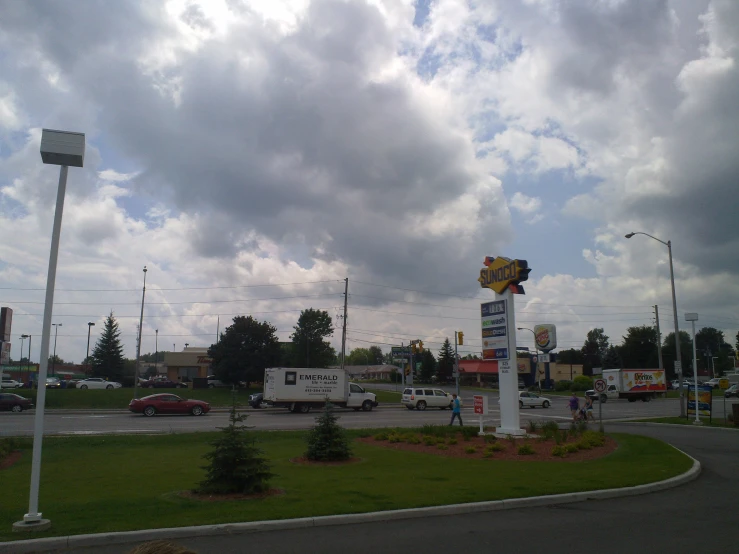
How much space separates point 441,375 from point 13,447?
288 feet

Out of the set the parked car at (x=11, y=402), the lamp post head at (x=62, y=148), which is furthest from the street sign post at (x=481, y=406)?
the parked car at (x=11, y=402)

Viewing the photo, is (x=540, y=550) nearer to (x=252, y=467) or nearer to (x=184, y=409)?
(x=252, y=467)

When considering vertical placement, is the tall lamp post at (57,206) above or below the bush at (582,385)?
above

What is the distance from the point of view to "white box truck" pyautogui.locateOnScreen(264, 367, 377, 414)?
4141 cm

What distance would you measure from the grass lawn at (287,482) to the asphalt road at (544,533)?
0.78m

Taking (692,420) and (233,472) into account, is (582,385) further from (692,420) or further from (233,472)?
(233,472)

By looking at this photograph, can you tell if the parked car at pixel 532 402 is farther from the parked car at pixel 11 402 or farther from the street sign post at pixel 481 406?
the parked car at pixel 11 402

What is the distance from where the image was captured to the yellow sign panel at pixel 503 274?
75.8 ft

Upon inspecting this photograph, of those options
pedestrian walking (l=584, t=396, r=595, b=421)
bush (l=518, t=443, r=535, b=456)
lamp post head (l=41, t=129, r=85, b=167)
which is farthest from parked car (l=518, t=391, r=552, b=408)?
lamp post head (l=41, t=129, r=85, b=167)

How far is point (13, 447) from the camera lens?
18.4 meters

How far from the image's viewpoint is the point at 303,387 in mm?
41812

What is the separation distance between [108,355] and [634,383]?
66976 mm

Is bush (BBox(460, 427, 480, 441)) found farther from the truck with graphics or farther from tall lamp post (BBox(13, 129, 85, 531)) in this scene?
the truck with graphics

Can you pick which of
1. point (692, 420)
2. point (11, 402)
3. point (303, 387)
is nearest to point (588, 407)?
point (692, 420)
